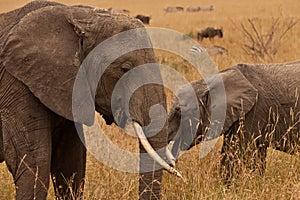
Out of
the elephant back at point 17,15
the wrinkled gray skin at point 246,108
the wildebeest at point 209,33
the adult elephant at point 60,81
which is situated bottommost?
the wildebeest at point 209,33

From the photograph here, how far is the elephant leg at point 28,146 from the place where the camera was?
373 centimetres

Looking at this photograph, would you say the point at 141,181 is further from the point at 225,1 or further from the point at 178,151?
the point at 225,1

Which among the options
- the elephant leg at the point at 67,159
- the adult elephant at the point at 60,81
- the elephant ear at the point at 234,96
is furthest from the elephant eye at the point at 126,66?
the elephant ear at the point at 234,96

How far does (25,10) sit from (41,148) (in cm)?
84

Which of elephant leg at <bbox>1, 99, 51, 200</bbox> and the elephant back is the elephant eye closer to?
elephant leg at <bbox>1, 99, 51, 200</bbox>

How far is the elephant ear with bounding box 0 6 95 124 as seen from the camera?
369 cm

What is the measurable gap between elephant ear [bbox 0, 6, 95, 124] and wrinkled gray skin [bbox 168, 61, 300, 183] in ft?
6.17

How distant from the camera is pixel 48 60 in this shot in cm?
369

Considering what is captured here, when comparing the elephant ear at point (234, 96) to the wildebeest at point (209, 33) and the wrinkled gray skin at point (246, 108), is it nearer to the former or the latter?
the wrinkled gray skin at point (246, 108)

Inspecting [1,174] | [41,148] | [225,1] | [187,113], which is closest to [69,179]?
[41,148]

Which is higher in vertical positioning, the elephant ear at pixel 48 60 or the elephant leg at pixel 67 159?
the elephant ear at pixel 48 60

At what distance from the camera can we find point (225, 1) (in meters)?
41.6

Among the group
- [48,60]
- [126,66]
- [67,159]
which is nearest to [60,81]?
[48,60]

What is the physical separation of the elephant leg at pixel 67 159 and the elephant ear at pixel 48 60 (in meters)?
0.43
